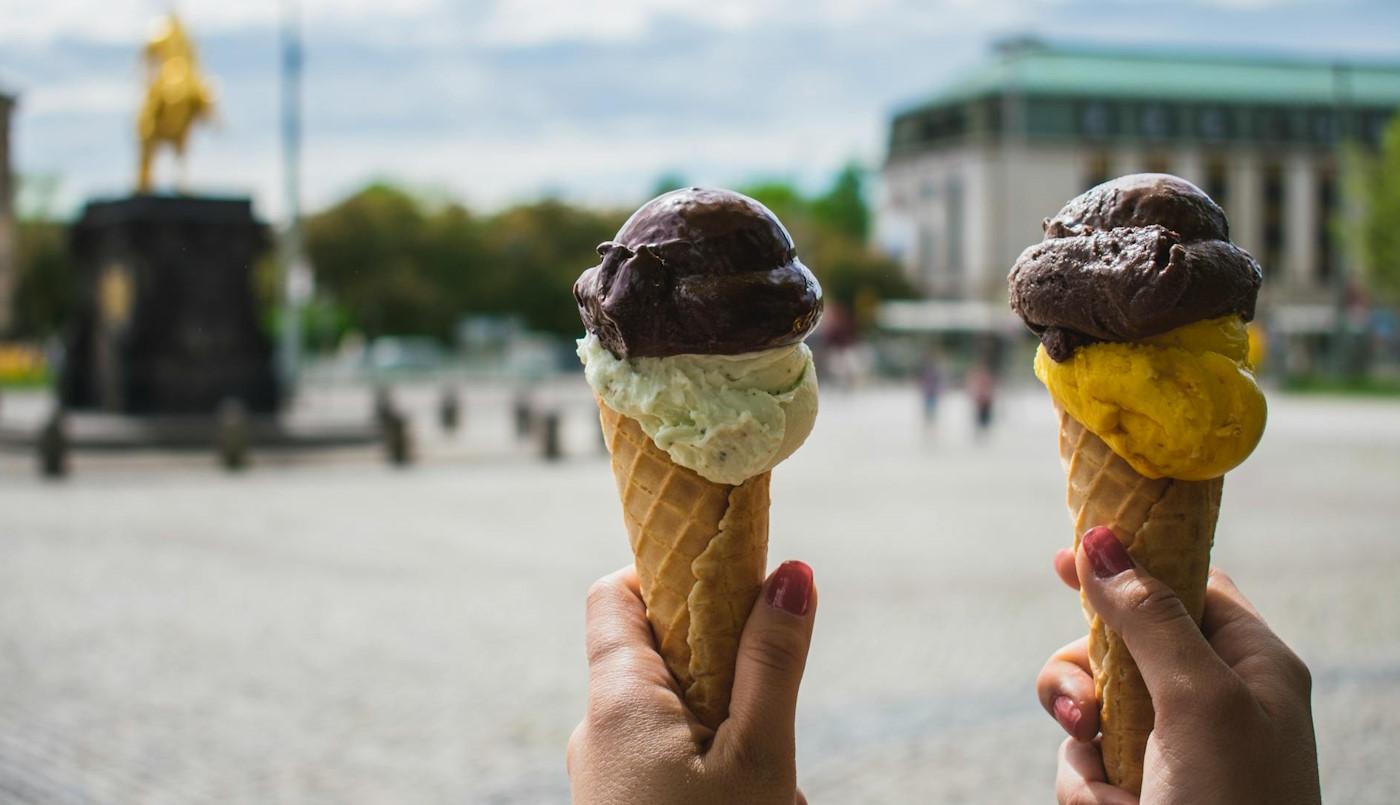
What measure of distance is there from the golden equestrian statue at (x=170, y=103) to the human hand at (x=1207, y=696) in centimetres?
2316

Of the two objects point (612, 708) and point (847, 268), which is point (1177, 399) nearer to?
point (612, 708)

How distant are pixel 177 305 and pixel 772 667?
72.6ft

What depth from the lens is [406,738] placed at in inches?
264

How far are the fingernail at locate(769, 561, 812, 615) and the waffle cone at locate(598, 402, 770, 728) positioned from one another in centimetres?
10

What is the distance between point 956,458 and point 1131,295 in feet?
66.2

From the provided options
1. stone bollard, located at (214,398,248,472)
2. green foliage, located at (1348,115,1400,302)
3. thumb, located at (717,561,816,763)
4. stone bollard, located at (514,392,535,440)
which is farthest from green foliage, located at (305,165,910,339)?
thumb, located at (717,561,816,763)

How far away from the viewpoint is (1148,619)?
2.30m

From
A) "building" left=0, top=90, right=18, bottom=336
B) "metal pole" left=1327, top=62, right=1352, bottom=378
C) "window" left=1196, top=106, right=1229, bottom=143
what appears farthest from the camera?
"window" left=1196, top=106, right=1229, bottom=143

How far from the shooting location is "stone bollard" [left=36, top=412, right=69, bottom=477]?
17.7m

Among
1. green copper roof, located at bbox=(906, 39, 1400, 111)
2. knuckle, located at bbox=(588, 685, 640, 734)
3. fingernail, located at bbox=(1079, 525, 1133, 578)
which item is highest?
green copper roof, located at bbox=(906, 39, 1400, 111)

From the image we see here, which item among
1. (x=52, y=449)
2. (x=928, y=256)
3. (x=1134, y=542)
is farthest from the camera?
(x=928, y=256)

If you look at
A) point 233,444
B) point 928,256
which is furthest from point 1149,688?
point 928,256

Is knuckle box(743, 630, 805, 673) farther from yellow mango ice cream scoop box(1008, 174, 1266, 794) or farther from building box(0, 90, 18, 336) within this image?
building box(0, 90, 18, 336)

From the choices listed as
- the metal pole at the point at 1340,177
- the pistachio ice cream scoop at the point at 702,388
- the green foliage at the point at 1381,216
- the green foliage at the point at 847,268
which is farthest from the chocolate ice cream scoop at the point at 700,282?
the green foliage at the point at 847,268
